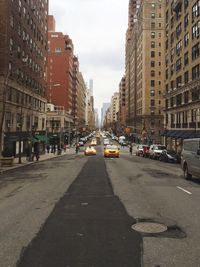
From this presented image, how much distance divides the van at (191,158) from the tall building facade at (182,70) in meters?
23.9

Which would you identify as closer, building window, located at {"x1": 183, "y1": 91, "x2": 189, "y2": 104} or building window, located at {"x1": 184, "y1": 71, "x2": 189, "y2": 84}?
building window, located at {"x1": 183, "y1": 91, "x2": 189, "y2": 104}

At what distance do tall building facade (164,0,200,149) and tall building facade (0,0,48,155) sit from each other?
75.9 feet

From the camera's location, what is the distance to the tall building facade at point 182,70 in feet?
151

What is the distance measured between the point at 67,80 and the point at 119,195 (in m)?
97.2

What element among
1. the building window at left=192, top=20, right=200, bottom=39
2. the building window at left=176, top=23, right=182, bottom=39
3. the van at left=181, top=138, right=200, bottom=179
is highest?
the building window at left=176, top=23, right=182, bottom=39

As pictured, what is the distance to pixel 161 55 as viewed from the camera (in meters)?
103

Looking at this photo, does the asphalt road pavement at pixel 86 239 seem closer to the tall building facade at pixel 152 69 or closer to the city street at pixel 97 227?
the city street at pixel 97 227

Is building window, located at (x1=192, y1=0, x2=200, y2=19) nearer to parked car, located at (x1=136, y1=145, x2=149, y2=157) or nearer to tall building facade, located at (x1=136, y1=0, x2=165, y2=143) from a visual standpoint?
parked car, located at (x1=136, y1=145, x2=149, y2=157)

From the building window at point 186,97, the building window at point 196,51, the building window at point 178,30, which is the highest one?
the building window at point 178,30

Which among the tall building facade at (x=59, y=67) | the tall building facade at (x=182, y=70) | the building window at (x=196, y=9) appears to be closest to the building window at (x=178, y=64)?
the tall building facade at (x=182, y=70)

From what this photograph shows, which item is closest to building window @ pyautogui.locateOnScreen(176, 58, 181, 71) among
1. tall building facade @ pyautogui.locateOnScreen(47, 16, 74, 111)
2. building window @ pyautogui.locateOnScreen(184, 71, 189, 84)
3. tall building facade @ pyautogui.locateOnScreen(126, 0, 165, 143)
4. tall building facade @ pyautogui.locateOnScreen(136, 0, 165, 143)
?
building window @ pyautogui.locateOnScreen(184, 71, 189, 84)

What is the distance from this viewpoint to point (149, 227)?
8109 millimetres

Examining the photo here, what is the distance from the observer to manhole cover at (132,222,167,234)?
25.4 ft

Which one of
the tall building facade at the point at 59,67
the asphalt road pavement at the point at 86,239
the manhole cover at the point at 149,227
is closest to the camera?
the asphalt road pavement at the point at 86,239
